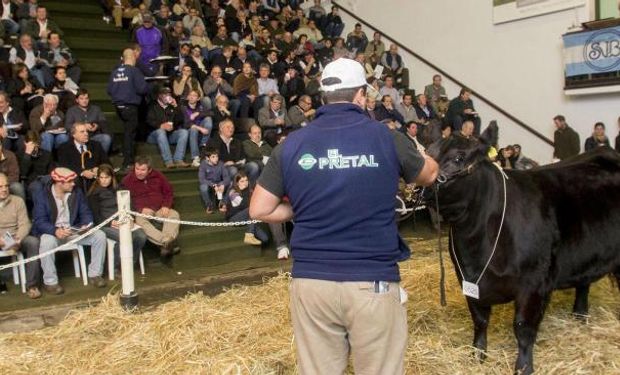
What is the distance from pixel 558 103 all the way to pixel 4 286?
10.8 m

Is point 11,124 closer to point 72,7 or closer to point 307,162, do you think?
point 72,7

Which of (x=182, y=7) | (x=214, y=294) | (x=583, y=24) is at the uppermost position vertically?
(x=182, y=7)

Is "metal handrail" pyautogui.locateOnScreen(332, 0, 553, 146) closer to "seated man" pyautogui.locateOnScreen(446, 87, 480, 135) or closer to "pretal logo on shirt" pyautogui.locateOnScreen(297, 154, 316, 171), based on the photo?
"seated man" pyautogui.locateOnScreen(446, 87, 480, 135)

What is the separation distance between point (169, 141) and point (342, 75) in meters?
7.32

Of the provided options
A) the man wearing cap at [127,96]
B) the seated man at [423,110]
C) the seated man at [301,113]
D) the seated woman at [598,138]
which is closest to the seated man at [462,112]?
the seated man at [423,110]

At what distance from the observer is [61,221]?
6.83 metres

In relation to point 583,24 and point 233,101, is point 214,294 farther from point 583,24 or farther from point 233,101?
point 583,24

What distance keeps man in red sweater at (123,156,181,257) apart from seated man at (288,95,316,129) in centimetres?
324

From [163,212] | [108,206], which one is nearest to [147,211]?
[163,212]

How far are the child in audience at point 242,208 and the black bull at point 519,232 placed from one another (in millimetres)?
4473

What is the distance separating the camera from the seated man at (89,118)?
27.3ft

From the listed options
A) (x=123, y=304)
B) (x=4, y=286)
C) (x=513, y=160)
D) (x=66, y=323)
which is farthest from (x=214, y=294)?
(x=513, y=160)

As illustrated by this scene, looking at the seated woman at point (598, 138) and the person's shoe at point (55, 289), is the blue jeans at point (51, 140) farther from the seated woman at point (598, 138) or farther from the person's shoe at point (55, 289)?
the seated woman at point (598, 138)

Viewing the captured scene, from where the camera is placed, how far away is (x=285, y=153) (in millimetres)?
2541
